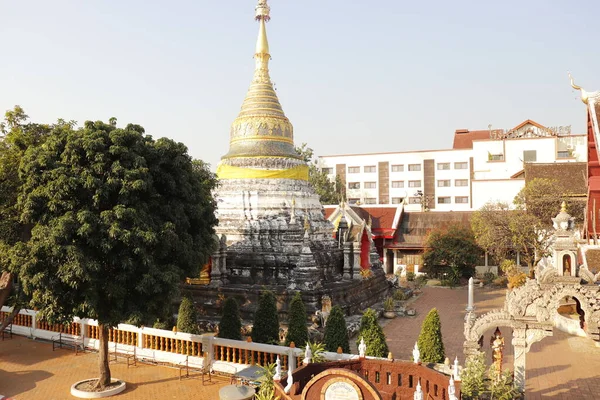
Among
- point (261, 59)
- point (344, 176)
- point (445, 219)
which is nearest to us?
point (261, 59)

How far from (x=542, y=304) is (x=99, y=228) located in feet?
36.4

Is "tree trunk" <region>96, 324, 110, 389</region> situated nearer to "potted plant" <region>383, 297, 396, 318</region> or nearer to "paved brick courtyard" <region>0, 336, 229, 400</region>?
"paved brick courtyard" <region>0, 336, 229, 400</region>

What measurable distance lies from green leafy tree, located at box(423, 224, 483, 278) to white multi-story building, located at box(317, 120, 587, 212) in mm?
11976

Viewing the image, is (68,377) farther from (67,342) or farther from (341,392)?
(341,392)

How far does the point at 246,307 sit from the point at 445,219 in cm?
2438

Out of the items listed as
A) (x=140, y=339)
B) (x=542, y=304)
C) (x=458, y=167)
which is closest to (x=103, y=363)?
(x=140, y=339)

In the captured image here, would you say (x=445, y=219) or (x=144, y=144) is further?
(x=445, y=219)

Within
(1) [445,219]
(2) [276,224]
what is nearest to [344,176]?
(1) [445,219]

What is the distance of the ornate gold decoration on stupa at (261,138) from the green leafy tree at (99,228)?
577 inches

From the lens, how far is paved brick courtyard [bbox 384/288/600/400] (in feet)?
48.0

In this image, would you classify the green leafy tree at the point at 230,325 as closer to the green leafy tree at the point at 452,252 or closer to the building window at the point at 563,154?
the green leafy tree at the point at 452,252

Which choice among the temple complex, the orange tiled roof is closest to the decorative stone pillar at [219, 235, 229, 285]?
the temple complex

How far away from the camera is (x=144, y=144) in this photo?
13.3 metres

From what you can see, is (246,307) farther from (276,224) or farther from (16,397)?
(16,397)
